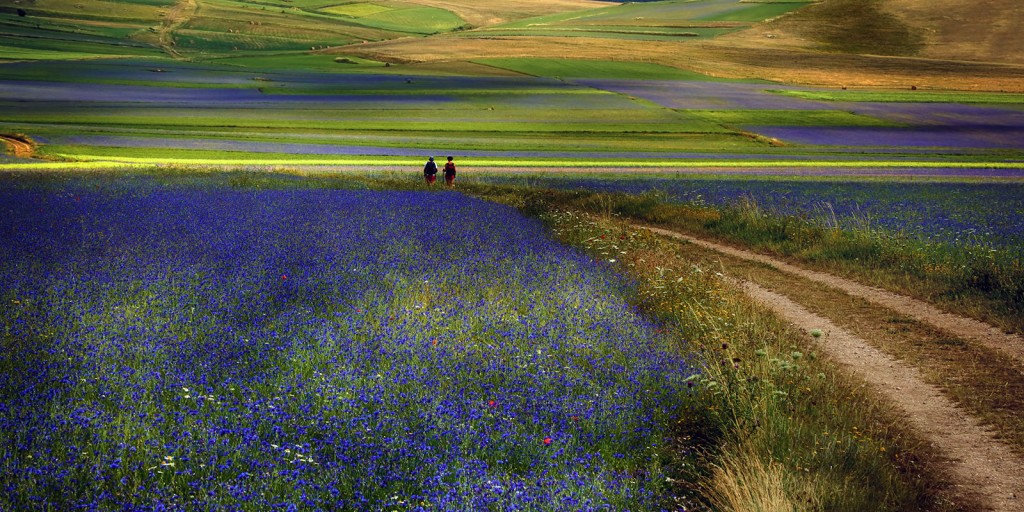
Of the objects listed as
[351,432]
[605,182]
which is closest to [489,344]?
[351,432]

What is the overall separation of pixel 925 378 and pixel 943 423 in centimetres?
185

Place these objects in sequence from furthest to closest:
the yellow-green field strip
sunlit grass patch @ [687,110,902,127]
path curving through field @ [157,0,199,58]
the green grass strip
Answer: path curving through field @ [157,0,199,58]
the green grass strip
sunlit grass patch @ [687,110,902,127]
the yellow-green field strip

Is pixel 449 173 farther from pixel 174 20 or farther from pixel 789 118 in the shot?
pixel 174 20

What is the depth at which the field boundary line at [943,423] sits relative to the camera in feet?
25.3

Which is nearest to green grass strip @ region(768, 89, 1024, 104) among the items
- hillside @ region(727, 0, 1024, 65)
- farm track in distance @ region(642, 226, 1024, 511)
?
hillside @ region(727, 0, 1024, 65)

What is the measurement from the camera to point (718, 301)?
13.3 meters

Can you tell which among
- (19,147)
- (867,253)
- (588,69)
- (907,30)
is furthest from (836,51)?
Answer: (867,253)

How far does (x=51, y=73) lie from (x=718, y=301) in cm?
9570

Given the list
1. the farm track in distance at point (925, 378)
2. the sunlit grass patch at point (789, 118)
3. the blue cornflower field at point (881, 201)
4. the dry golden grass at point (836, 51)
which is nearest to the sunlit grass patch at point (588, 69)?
the dry golden grass at point (836, 51)

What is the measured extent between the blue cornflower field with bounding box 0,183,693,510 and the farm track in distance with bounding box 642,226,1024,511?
252cm

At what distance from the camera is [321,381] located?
305 inches

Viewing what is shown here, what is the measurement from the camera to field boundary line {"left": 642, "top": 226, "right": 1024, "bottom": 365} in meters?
12.9

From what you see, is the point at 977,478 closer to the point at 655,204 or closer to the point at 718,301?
the point at 718,301

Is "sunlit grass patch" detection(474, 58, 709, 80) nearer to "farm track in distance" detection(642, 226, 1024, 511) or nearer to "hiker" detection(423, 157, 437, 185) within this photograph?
"hiker" detection(423, 157, 437, 185)
